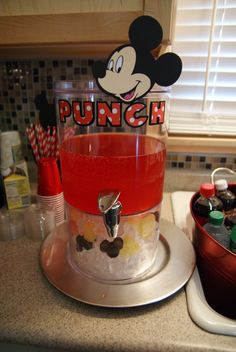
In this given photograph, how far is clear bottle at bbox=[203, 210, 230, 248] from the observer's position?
1.86ft

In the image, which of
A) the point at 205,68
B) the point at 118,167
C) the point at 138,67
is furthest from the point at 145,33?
the point at 205,68

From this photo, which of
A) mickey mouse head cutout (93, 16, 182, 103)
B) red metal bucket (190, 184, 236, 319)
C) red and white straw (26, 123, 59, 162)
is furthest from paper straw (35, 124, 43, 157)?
red metal bucket (190, 184, 236, 319)

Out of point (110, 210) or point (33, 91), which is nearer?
point (110, 210)

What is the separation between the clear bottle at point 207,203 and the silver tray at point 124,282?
0.26ft

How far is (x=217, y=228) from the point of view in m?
0.59

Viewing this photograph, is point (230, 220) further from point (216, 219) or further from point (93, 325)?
point (93, 325)

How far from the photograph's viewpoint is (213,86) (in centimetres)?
94

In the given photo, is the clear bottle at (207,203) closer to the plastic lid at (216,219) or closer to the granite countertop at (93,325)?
the plastic lid at (216,219)

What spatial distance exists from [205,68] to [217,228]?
0.61m

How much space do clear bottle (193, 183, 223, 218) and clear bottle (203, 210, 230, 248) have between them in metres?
0.06

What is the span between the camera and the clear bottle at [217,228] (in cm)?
57

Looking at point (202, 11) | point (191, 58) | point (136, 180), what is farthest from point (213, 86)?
point (136, 180)

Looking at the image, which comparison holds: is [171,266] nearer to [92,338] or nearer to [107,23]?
[92,338]

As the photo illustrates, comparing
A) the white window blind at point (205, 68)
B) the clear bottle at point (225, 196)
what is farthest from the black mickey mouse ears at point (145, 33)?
the white window blind at point (205, 68)
